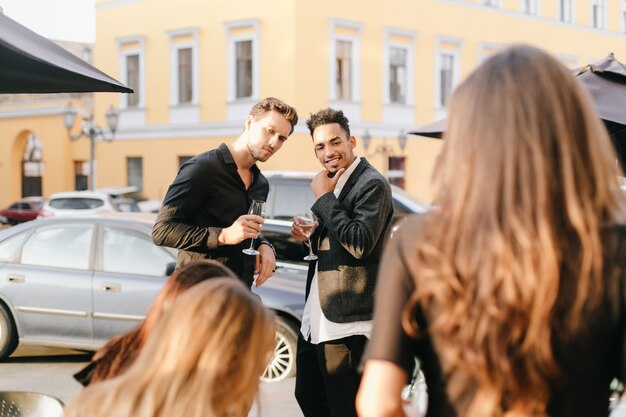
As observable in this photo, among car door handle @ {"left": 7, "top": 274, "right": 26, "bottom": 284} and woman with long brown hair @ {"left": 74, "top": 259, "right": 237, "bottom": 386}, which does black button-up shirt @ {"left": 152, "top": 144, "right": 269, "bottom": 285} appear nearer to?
woman with long brown hair @ {"left": 74, "top": 259, "right": 237, "bottom": 386}

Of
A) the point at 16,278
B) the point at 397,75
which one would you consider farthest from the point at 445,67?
the point at 16,278

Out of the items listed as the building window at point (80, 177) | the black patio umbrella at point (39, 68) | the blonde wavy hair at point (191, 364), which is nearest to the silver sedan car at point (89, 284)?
the black patio umbrella at point (39, 68)

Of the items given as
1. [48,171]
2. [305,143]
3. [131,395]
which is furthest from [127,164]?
[131,395]

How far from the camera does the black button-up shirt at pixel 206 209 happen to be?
4027mm

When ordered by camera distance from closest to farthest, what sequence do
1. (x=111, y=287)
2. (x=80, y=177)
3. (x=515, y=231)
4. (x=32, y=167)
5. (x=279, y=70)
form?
(x=515, y=231) < (x=111, y=287) < (x=279, y=70) < (x=80, y=177) < (x=32, y=167)

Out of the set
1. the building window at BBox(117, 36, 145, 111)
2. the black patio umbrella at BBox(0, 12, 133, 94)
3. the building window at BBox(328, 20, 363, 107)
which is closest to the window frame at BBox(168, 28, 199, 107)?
the building window at BBox(117, 36, 145, 111)

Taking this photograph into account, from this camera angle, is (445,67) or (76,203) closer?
(76,203)

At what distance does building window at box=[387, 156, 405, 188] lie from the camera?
3077cm

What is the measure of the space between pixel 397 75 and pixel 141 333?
2916cm

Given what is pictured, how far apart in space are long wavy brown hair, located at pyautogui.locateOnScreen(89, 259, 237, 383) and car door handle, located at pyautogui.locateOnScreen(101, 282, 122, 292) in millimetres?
5253

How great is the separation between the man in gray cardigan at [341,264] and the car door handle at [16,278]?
14.6 ft

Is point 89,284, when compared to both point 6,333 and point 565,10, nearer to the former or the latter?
point 6,333

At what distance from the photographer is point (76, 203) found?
22.8 meters

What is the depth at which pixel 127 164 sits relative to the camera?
106ft
